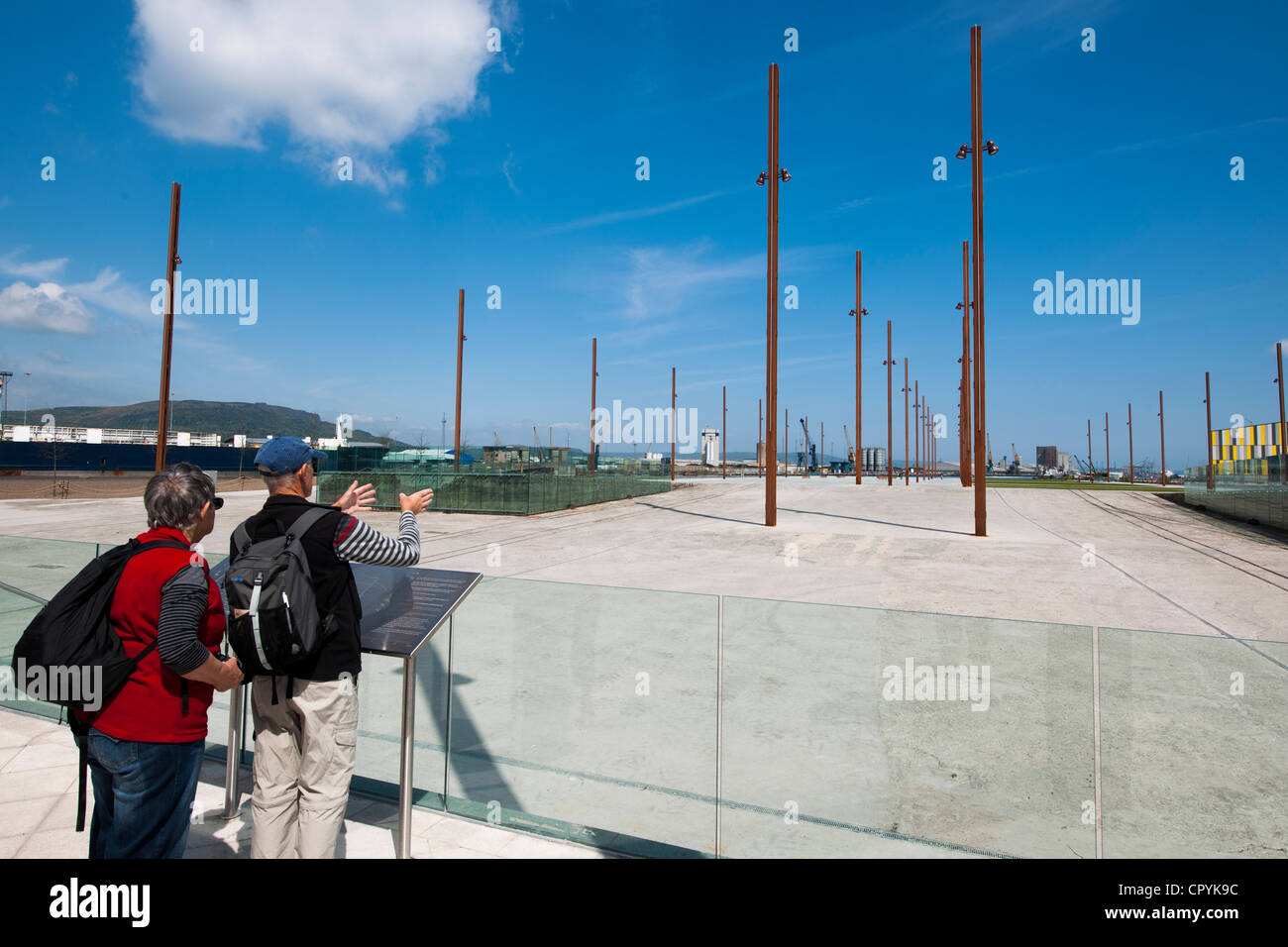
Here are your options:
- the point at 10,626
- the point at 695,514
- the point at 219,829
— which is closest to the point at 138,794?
the point at 219,829

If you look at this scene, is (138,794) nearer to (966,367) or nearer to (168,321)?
(168,321)

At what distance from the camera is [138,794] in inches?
100

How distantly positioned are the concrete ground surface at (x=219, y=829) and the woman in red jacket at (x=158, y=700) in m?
→ 1.26

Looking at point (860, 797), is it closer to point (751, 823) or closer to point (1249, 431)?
point (751, 823)

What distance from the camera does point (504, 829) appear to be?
4105 mm

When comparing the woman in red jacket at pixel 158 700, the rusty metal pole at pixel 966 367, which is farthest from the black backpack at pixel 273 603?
the rusty metal pole at pixel 966 367

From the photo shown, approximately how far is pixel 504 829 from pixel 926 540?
56.4 ft

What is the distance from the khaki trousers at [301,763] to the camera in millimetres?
3053

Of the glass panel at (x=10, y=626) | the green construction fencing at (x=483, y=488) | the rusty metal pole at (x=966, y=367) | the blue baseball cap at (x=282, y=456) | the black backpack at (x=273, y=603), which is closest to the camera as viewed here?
the black backpack at (x=273, y=603)

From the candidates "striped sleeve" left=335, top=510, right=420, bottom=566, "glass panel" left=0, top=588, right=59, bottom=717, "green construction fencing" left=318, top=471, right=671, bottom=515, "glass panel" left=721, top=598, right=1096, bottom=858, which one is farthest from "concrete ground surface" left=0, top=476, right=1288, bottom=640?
"striped sleeve" left=335, top=510, right=420, bottom=566

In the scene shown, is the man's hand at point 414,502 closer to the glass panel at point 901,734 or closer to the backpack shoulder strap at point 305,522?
the backpack shoulder strap at point 305,522

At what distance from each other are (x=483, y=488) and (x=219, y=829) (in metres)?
23.3
